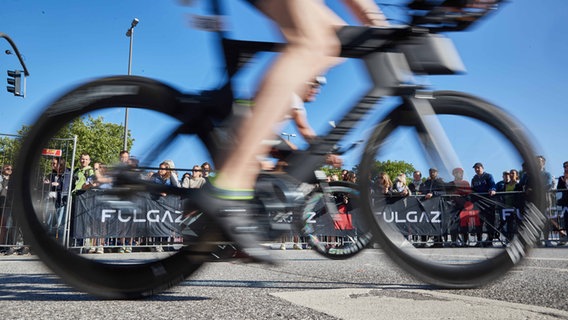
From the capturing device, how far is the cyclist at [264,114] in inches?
71.4

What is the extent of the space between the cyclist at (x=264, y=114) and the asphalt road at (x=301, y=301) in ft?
0.77

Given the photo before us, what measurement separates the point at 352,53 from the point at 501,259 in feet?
3.55

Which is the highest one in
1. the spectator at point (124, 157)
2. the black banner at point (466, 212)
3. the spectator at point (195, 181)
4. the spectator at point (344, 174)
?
the spectator at point (124, 157)

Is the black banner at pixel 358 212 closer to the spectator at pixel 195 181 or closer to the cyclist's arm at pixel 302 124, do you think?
the spectator at pixel 195 181

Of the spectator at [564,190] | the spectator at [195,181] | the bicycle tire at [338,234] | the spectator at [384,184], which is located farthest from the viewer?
the spectator at [564,190]

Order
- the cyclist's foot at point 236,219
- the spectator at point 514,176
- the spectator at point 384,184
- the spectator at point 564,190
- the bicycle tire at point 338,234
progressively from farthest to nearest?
the spectator at point 564,190
the bicycle tire at point 338,234
the spectator at point 384,184
the spectator at point 514,176
the cyclist's foot at point 236,219

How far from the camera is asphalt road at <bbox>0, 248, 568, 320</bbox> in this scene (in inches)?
76.7

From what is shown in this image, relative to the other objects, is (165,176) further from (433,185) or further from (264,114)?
(433,185)

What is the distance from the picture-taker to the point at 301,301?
2297 millimetres

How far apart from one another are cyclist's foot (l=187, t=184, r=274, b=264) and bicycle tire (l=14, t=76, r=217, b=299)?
172mm

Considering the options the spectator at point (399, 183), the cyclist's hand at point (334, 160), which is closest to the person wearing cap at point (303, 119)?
the cyclist's hand at point (334, 160)

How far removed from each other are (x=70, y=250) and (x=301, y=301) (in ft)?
3.39

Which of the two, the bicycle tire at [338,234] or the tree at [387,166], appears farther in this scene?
the bicycle tire at [338,234]

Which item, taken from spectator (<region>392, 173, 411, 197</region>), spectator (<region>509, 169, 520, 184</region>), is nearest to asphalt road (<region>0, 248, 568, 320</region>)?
spectator (<region>509, 169, 520, 184</region>)
